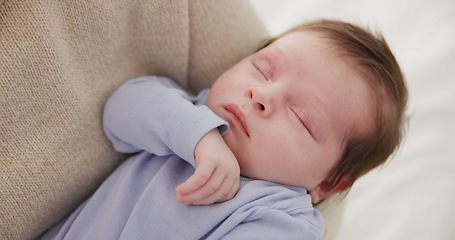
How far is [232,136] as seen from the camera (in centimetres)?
99

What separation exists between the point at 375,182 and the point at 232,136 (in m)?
0.66

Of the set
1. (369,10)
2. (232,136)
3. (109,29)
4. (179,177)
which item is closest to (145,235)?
(179,177)

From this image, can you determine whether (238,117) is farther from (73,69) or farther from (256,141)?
(73,69)

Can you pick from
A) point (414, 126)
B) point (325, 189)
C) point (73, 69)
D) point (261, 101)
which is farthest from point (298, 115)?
point (414, 126)

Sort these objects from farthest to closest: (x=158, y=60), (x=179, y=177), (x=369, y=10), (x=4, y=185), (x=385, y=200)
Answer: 1. (x=369, y=10)
2. (x=385, y=200)
3. (x=158, y=60)
4. (x=179, y=177)
5. (x=4, y=185)

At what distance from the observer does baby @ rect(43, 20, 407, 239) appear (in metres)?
0.92

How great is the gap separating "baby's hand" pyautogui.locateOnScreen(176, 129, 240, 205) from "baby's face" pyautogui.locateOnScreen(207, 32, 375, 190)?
2.4 inches

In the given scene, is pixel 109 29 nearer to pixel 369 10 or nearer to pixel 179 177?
pixel 179 177

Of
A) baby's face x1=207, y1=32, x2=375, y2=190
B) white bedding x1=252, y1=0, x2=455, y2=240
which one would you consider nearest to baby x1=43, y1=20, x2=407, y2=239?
baby's face x1=207, y1=32, x2=375, y2=190

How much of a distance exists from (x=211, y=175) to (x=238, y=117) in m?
0.15

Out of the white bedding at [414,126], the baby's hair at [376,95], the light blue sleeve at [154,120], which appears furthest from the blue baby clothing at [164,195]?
the white bedding at [414,126]

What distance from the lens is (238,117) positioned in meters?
0.99

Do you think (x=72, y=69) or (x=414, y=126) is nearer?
(x=72, y=69)

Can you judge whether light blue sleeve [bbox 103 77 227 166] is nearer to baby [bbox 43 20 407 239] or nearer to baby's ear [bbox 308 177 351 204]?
baby [bbox 43 20 407 239]
